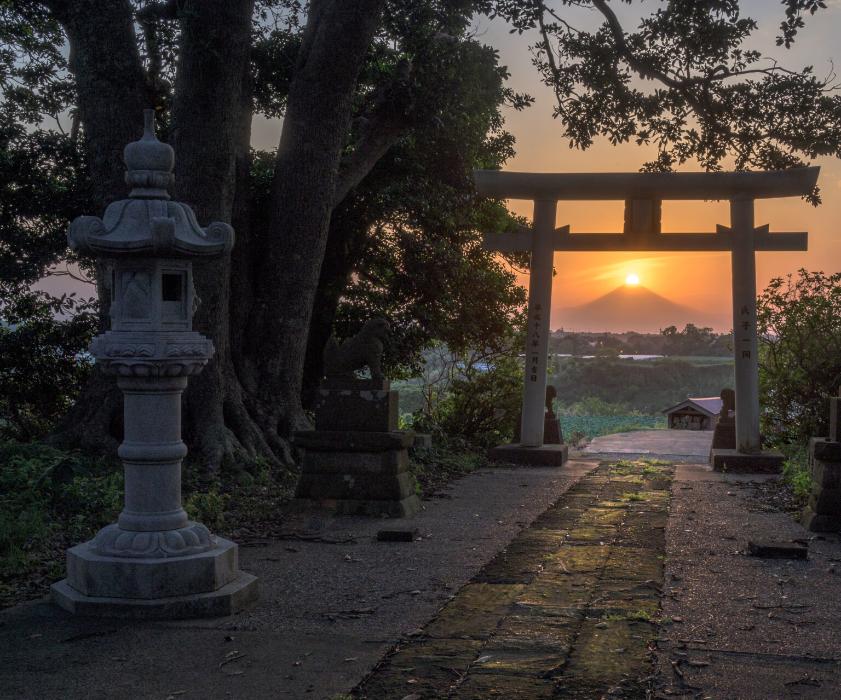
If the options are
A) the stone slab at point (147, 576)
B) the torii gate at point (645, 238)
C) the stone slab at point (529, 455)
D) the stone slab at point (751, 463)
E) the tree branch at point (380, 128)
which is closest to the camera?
the stone slab at point (147, 576)

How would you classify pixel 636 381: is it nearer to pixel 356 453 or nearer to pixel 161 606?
pixel 356 453

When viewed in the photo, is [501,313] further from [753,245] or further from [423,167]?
[753,245]

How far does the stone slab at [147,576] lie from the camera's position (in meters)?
5.18

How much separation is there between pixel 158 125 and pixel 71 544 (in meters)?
7.21

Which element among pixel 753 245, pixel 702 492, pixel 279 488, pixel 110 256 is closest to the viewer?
pixel 110 256

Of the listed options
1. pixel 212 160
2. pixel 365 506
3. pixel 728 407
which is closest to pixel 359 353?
pixel 365 506

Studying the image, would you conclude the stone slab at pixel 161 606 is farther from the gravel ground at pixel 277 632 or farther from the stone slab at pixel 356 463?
the stone slab at pixel 356 463

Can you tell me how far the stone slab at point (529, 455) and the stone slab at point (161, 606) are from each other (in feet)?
28.9

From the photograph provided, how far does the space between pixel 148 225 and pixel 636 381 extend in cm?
4706

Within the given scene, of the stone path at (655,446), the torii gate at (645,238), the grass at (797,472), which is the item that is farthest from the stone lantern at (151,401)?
the stone path at (655,446)

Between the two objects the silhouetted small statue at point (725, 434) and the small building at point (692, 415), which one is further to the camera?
the small building at point (692, 415)

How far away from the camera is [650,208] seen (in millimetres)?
13875

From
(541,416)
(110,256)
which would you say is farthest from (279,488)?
(541,416)

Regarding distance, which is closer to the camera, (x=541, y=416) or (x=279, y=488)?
(x=279, y=488)
